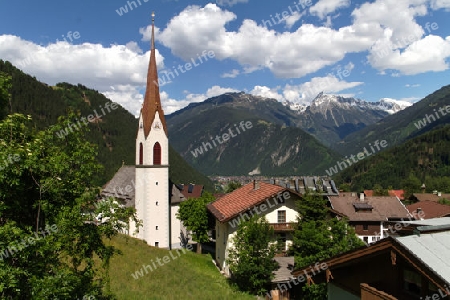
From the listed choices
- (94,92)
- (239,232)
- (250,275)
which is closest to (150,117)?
(239,232)

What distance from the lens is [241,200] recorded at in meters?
32.8

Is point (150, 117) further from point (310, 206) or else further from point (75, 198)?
point (75, 198)

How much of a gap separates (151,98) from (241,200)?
17293mm

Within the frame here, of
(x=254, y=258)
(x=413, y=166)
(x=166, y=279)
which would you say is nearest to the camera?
(x=254, y=258)

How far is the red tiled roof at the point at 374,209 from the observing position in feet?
Answer: 171

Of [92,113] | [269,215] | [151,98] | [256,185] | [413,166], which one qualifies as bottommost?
[269,215]

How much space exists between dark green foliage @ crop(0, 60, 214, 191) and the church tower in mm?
82396

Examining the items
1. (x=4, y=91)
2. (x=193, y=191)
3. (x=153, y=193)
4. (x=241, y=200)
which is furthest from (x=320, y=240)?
(x=193, y=191)

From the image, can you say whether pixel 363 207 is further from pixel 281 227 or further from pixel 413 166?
pixel 413 166

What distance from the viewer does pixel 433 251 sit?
6.22 metres

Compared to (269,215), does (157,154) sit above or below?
above

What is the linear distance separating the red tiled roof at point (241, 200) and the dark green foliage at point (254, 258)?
158 inches

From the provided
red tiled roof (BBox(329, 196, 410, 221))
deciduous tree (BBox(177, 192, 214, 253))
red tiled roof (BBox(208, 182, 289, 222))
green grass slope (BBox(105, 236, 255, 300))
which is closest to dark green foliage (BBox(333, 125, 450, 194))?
red tiled roof (BBox(329, 196, 410, 221))

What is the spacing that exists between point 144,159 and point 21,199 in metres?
33.2
